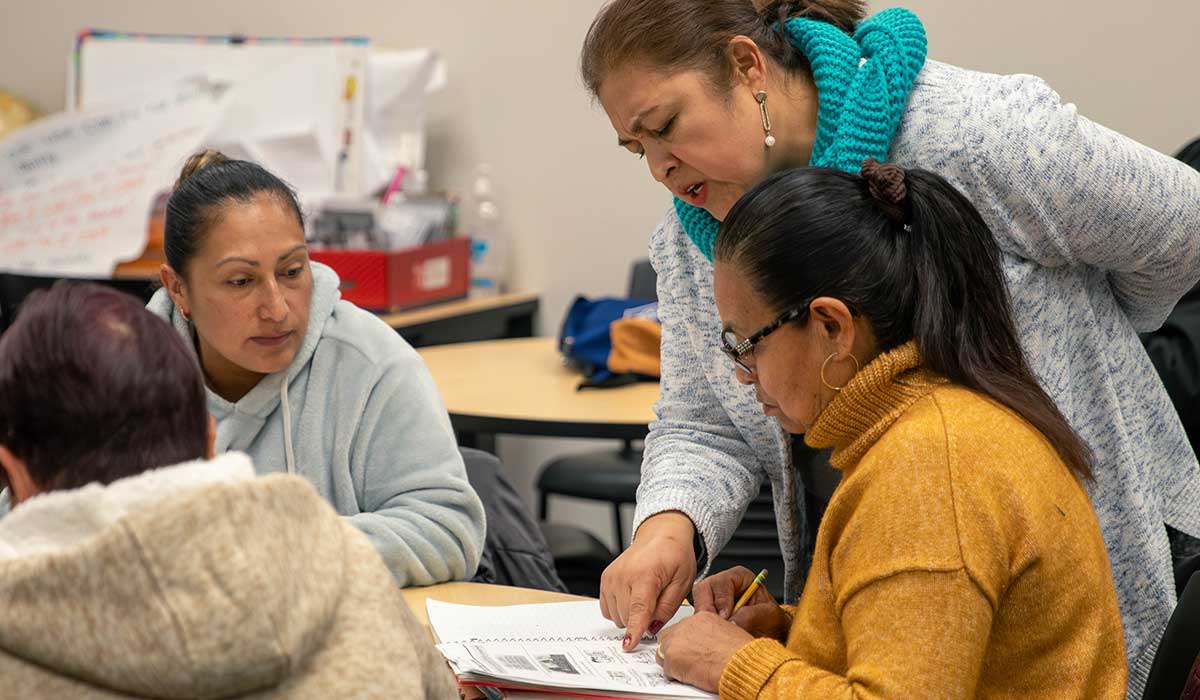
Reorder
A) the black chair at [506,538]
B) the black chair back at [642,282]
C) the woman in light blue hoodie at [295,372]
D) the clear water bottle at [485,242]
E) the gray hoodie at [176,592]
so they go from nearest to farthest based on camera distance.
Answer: the gray hoodie at [176,592] < the woman in light blue hoodie at [295,372] < the black chair at [506,538] < the black chair back at [642,282] < the clear water bottle at [485,242]

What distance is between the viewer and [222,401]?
1.89 meters

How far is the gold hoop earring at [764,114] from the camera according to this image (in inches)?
61.6

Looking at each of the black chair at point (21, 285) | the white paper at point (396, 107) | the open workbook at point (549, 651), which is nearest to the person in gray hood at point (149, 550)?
the open workbook at point (549, 651)

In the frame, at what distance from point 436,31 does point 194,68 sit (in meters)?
0.79

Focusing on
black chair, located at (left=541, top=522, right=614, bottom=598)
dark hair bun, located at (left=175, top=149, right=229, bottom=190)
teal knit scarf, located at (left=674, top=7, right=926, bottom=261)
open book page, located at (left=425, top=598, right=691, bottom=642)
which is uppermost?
teal knit scarf, located at (left=674, top=7, right=926, bottom=261)

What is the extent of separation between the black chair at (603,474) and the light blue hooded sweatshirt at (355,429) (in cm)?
146

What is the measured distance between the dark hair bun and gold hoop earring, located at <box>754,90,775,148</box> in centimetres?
80

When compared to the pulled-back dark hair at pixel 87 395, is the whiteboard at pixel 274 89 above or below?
below

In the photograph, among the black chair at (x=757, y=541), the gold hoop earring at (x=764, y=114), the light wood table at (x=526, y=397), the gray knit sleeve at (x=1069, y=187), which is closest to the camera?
the gray knit sleeve at (x=1069, y=187)

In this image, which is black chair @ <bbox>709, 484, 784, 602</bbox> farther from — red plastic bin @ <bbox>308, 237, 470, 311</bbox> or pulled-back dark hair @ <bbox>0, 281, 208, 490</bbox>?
pulled-back dark hair @ <bbox>0, 281, 208, 490</bbox>

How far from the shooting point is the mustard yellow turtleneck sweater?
1.13 meters

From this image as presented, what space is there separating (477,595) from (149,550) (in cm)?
87

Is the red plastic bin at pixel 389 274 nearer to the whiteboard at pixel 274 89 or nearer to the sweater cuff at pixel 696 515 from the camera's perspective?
the whiteboard at pixel 274 89

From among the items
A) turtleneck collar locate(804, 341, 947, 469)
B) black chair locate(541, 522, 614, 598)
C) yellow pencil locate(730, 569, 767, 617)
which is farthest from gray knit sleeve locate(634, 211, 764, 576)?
black chair locate(541, 522, 614, 598)
